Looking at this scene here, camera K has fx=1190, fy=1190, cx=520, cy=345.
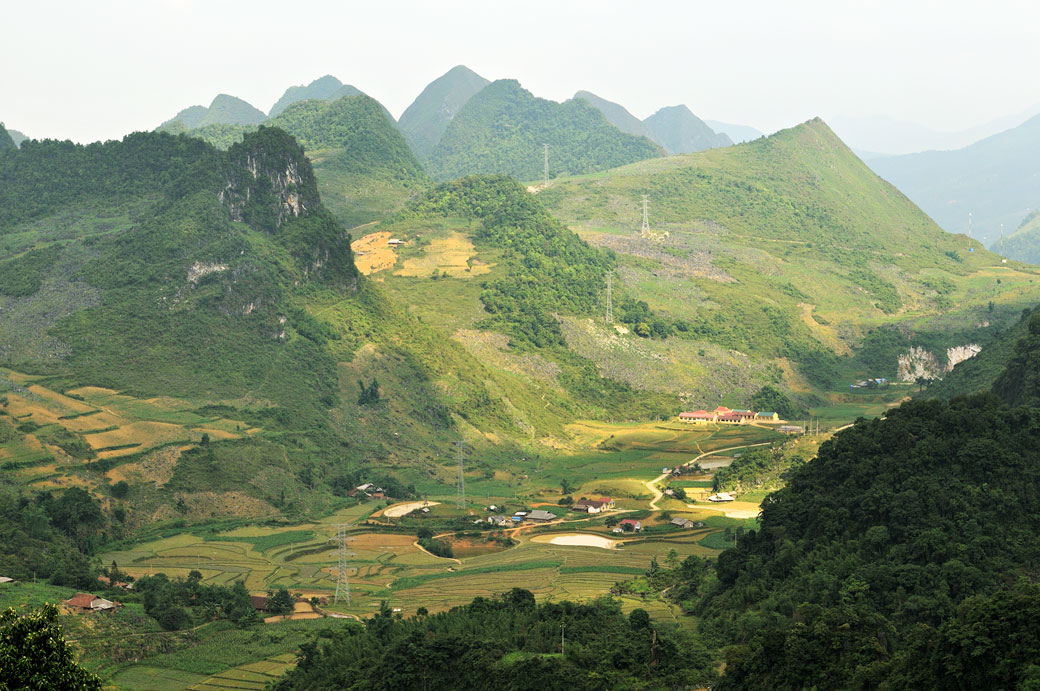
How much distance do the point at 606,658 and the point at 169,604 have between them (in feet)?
81.1

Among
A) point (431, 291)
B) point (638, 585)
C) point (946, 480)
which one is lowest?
point (638, 585)

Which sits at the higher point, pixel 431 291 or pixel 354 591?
pixel 431 291

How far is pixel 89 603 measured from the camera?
59906mm

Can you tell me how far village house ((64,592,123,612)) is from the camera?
195ft

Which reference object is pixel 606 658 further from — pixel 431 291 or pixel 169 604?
pixel 431 291

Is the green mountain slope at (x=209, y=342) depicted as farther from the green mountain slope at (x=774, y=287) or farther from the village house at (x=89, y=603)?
the green mountain slope at (x=774, y=287)

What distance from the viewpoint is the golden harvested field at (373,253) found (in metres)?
144

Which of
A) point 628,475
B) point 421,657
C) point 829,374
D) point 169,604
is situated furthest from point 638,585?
point 829,374

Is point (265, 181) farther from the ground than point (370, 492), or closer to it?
farther from the ground

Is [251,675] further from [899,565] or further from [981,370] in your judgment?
[981,370]

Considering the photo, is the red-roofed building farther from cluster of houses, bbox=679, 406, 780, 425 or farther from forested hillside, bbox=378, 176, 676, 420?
forested hillside, bbox=378, 176, 676, 420

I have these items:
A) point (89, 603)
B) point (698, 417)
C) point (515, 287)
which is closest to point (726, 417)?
point (698, 417)

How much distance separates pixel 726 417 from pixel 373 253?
1993 inches

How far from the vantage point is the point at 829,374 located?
145 metres
